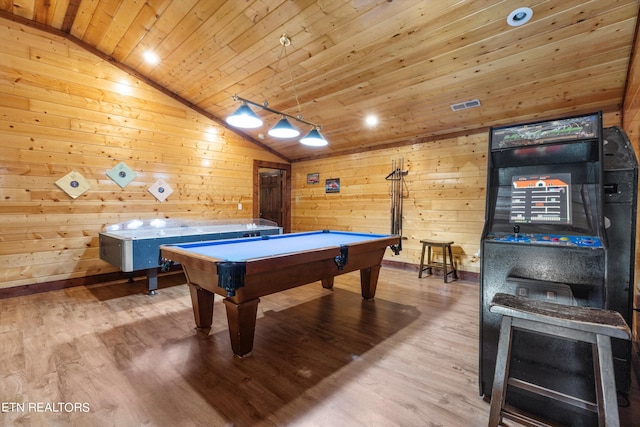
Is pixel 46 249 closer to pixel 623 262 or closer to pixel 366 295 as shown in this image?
pixel 366 295

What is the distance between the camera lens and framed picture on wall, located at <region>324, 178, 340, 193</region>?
6129mm

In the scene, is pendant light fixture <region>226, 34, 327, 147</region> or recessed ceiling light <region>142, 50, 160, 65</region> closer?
pendant light fixture <region>226, 34, 327, 147</region>

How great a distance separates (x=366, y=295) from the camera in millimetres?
3512

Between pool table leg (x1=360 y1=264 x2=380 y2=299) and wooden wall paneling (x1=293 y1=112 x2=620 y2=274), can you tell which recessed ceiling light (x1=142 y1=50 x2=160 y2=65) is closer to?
wooden wall paneling (x1=293 y1=112 x2=620 y2=274)

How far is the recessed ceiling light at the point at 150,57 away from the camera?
4.00 metres

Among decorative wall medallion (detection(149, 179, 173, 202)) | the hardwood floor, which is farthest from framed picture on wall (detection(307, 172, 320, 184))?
the hardwood floor

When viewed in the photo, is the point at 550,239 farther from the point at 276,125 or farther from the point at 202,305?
the point at 202,305

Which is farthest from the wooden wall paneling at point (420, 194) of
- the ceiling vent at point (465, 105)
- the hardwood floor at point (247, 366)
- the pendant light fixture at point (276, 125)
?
the pendant light fixture at point (276, 125)

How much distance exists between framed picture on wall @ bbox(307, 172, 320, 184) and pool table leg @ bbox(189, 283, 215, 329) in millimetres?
4229

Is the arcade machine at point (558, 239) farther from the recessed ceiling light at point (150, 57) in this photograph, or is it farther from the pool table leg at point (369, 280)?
the recessed ceiling light at point (150, 57)

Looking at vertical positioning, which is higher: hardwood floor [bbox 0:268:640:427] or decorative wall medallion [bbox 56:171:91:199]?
decorative wall medallion [bbox 56:171:91:199]

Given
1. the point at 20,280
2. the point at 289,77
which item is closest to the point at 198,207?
the point at 20,280

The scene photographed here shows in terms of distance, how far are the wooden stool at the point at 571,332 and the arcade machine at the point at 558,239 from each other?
231 millimetres

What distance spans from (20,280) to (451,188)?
6.04 metres
